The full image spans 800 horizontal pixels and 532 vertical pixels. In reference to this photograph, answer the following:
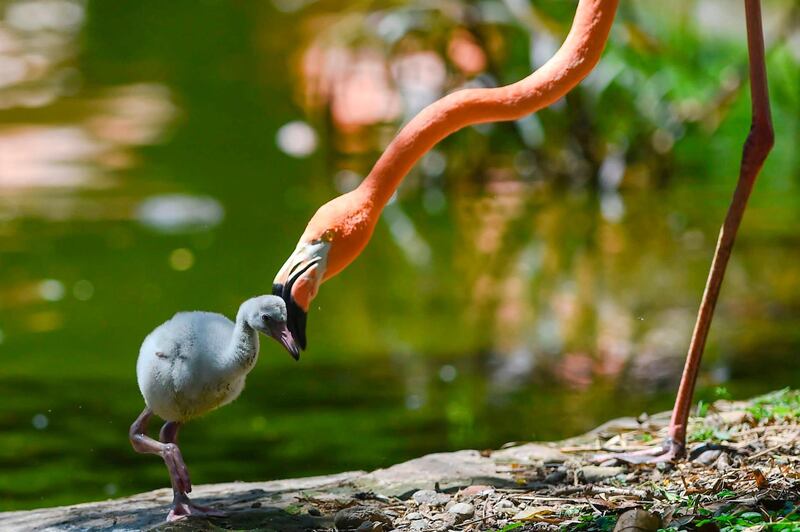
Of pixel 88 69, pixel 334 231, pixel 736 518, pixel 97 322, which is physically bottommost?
pixel 736 518

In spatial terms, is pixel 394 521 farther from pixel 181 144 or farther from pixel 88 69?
pixel 88 69

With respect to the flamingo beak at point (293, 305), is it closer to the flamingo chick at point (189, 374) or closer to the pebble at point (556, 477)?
the flamingo chick at point (189, 374)

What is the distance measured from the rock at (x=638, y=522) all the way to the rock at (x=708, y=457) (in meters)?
0.89

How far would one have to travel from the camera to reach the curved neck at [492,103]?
147 inches

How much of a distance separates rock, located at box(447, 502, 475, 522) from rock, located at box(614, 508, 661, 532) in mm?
505

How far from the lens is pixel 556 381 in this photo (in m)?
6.36

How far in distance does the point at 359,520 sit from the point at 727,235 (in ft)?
5.01

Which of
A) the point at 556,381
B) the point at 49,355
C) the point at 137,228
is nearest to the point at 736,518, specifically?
the point at 556,381

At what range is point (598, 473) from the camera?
407 centimetres

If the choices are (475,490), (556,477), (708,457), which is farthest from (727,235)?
(475,490)

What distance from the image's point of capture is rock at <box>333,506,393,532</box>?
3526 millimetres

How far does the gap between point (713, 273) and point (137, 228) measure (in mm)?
6828

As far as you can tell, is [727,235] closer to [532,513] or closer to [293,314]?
[532,513]

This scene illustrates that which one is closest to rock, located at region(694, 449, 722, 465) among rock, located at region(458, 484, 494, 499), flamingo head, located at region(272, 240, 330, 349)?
rock, located at region(458, 484, 494, 499)
